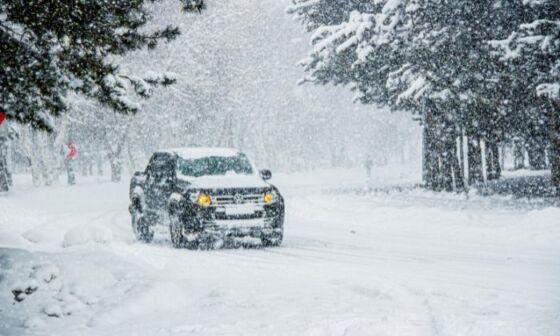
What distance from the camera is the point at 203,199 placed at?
43.1 ft

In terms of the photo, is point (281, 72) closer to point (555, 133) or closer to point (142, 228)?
point (555, 133)

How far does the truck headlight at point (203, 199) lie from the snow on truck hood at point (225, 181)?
175 millimetres

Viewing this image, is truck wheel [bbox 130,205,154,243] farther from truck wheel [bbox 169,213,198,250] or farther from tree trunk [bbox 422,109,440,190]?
tree trunk [bbox 422,109,440,190]

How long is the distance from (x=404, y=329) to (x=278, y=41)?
63560mm

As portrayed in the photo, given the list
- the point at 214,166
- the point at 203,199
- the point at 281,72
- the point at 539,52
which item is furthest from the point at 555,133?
the point at 281,72

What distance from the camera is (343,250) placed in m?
13.2

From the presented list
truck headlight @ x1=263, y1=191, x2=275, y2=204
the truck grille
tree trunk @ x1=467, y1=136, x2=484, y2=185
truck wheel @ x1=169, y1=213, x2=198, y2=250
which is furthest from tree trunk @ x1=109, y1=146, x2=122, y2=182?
the truck grille

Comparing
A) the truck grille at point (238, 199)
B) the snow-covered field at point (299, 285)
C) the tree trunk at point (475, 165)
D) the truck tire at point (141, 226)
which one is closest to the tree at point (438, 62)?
the tree trunk at point (475, 165)

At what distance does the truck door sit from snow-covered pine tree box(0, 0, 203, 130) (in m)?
2.81

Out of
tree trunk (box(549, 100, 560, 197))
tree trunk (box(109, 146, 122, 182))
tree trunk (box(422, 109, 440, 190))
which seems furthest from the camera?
tree trunk (box(109, 146, 122, 182))

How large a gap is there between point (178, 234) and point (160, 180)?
2.01 meters

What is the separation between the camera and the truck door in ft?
46.9

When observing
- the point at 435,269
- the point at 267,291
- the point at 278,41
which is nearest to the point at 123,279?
the point at 267,291

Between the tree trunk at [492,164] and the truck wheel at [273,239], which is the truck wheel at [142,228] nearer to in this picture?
the truck wheel at [273,239]
